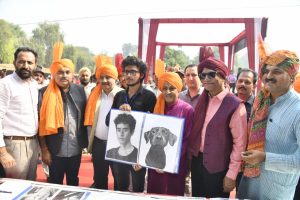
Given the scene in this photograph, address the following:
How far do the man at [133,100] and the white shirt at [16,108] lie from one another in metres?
0.81

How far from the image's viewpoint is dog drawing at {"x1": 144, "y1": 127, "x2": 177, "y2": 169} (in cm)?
207

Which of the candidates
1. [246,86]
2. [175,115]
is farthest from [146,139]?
[246,86]

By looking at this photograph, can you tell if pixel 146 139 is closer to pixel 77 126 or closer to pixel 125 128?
pixel 125 128

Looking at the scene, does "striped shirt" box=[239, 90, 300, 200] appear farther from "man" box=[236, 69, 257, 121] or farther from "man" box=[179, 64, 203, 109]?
"man" box=[179, 64, 203, 109]

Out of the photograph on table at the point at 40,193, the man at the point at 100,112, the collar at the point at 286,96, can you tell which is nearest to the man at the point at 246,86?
the collar at the point at 286,96

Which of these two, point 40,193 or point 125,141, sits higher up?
point 125,141

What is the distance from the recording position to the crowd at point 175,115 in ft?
5.46

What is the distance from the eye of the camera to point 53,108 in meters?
2.59

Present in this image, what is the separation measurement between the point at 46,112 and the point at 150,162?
1160mm

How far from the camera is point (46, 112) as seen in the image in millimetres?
2551

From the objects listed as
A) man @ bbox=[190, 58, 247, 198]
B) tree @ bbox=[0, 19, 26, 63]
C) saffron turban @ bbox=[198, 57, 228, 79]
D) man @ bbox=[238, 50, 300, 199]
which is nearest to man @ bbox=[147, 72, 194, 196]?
man @ bbox=[190, 58, 247, 198]

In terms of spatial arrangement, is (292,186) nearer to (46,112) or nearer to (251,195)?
(251,195)

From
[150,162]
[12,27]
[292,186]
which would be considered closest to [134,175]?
[150,162]

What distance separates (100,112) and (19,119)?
0.79m
